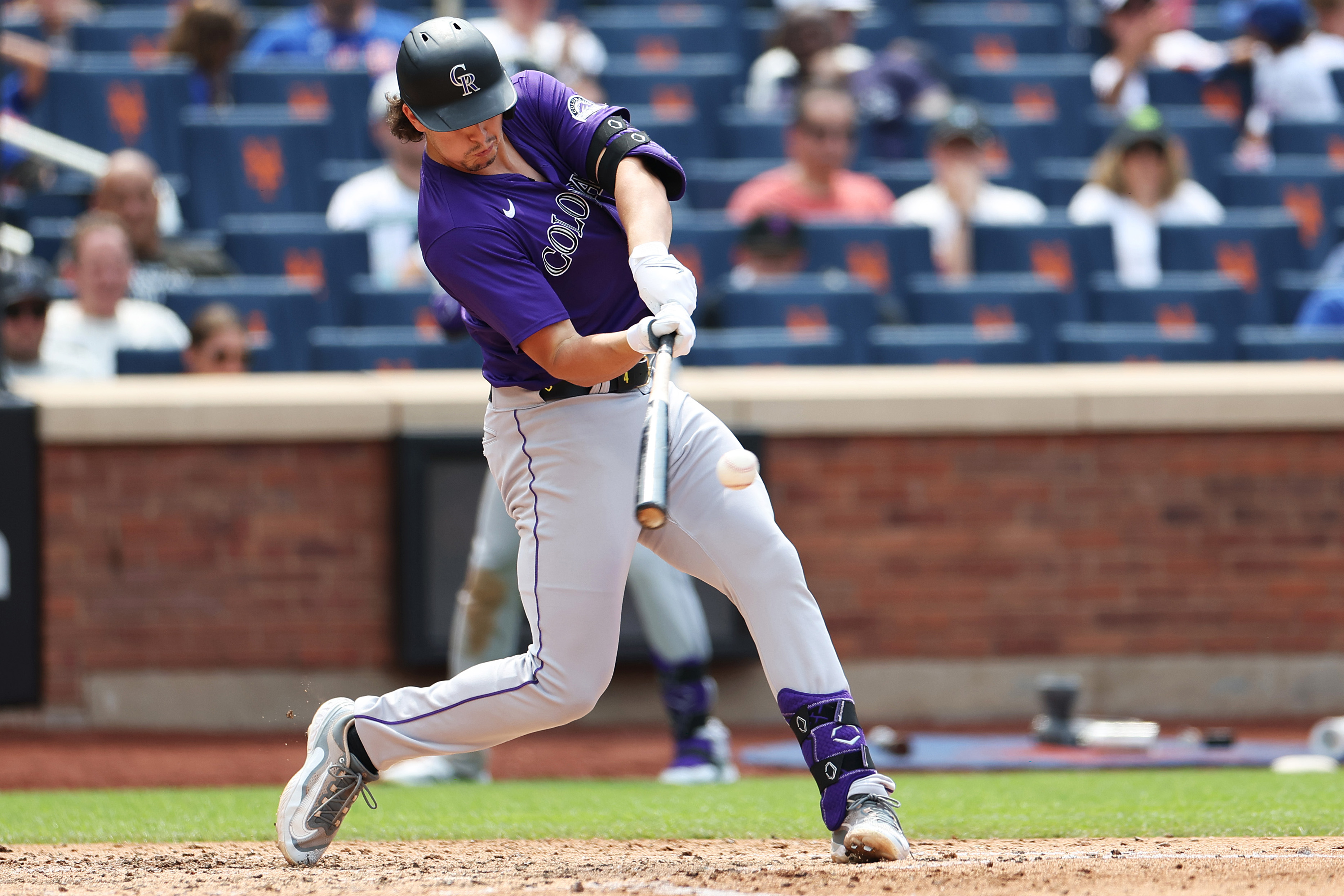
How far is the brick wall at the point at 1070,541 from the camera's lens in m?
7.22

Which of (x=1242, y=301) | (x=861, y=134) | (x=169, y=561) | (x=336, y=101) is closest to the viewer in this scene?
(x=169, y=561)

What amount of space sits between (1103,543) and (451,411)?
8.64ft

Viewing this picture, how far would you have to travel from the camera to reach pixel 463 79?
11.5 feet

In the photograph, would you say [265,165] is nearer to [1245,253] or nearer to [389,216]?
[389,216]

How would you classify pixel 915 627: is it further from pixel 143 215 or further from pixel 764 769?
pixel 143 215

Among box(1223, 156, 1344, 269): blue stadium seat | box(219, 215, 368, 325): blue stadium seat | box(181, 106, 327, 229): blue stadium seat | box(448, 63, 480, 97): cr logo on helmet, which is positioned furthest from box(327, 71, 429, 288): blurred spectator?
box(448, 63, 480, 97): cr logo on helmet

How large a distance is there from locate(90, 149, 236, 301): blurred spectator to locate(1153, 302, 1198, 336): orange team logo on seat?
4215mm

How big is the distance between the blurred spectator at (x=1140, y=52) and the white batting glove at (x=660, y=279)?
7.16m

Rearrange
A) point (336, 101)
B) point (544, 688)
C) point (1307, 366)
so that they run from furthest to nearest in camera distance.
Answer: point (336, 101)
point (1307, 366)
point (544, 688)

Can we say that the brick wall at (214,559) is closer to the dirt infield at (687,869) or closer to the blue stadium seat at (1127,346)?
the dirt infield at (687,869)

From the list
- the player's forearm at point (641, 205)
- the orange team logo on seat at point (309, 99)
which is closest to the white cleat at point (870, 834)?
the player's forearm at point (641, 205)

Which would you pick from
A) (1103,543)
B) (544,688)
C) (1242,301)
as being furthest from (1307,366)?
(544,688)

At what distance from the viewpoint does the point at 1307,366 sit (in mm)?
7699

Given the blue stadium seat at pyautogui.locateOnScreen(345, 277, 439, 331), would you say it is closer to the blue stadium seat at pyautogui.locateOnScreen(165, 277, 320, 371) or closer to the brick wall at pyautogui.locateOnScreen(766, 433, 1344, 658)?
the blue stadium seat at pyautogui.locateOnScreen(165, 277, 320, 371)
